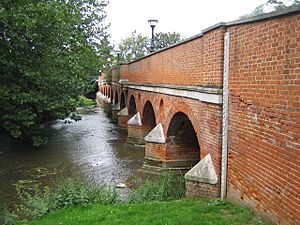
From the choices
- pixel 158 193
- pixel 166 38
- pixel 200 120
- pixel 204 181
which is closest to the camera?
pixel 204 181

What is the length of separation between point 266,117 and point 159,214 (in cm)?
256

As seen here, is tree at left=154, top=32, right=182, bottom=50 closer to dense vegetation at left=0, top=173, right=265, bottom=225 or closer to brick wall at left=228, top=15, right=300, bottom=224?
dense vegetation at left=0, top=173, right=265, bottom=225

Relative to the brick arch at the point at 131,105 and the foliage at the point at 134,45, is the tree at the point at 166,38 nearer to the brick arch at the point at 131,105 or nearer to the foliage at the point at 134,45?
the foliage at the point at 134,45

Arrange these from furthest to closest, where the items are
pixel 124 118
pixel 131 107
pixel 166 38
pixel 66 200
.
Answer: pixel 166 38 → pixel 124 118 → pixel 131 107 → pixel 66 200

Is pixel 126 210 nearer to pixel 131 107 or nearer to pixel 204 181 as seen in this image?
pixel 204 181

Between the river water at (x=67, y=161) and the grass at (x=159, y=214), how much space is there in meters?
3.49

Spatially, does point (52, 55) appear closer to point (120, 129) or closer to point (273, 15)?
point (273, 15)

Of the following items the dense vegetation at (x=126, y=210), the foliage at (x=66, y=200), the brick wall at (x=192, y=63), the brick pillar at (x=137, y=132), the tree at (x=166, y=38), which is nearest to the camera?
the dense vegetation at (x=126, y=210)

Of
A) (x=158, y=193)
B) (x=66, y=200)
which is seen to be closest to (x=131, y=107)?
(x=158, y=193)

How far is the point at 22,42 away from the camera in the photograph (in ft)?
34.4

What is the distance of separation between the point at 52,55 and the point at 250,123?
795cm

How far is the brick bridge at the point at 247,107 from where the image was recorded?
4672mm

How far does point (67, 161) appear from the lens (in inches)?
563

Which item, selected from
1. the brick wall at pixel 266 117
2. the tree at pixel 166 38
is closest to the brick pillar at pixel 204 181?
the brick wall at pixel 266 117
